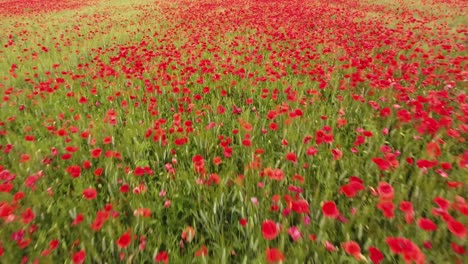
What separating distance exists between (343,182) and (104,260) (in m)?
1.81

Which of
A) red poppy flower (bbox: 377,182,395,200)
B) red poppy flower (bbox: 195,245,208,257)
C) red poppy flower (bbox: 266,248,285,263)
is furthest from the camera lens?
red poppy flower (bbox: 377,182,395,200)

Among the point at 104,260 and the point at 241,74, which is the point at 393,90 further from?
the point at 104,260

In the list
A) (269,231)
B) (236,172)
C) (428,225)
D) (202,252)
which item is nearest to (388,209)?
(428,225)

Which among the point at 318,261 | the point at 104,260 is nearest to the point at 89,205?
the point at 104,260

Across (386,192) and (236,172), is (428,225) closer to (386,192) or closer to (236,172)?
(386,192)

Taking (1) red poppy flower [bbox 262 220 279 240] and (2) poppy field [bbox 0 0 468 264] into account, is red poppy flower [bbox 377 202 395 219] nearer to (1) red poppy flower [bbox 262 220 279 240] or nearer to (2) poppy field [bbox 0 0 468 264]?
(2) poppy field [bbox 0 0 468 264]

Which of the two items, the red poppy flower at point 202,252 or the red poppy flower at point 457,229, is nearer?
the red poppy flower at point 457,229

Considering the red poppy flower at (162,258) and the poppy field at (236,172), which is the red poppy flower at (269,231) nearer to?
the poppy field at (236,172)

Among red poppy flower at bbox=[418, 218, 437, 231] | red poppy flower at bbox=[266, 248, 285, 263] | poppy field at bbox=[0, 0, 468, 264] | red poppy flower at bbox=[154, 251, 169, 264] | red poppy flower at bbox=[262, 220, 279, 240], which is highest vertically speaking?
red poppy flower at bbox=[418, 218, 437, 231]

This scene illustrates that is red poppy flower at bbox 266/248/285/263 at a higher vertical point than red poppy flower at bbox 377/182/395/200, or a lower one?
higher

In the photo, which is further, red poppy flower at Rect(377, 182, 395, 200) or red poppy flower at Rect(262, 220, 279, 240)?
red poppy flower at Rect(377, 182, 395, 200)

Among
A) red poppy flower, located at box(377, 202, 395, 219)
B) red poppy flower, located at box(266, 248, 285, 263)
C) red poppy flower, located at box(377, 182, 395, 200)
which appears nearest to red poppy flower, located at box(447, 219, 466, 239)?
red poppy flower, located at box(377, 202, 395, 219)

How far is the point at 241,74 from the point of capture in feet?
15.2

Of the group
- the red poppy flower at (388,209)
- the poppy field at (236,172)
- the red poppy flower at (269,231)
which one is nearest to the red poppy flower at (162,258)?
the poppy field at (236,172)
